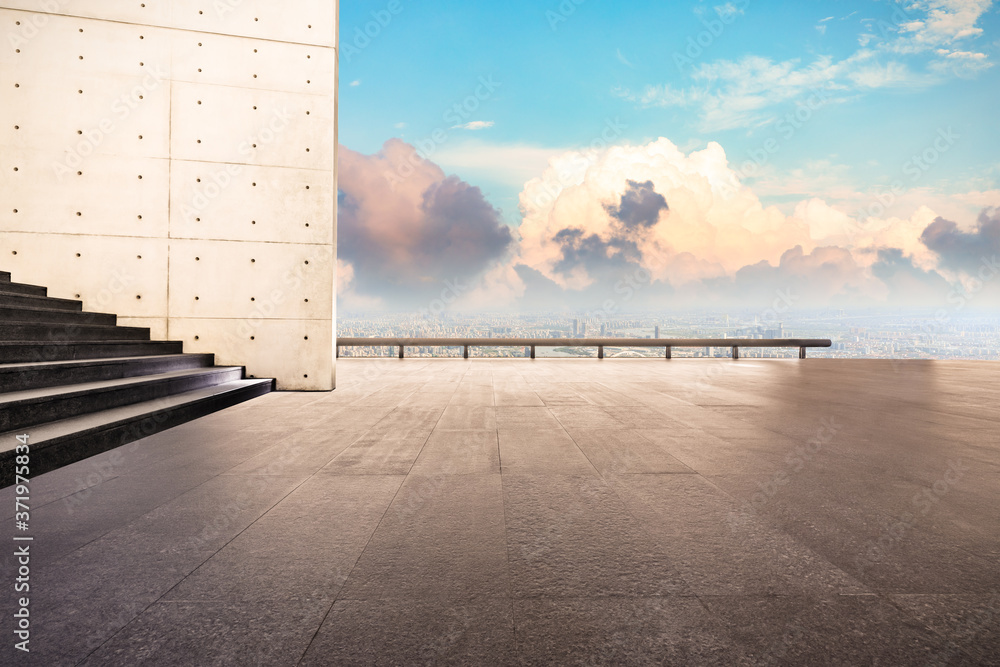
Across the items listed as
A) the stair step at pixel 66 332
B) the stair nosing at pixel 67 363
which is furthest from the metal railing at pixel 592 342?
the stair nosing at pixel 67 363

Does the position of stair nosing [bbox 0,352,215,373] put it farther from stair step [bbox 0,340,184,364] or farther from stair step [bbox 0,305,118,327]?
stair step [bbox 0,305,118,327]

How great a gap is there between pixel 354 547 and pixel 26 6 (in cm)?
1130

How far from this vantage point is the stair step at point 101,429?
3.80m

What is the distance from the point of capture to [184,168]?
8.44m

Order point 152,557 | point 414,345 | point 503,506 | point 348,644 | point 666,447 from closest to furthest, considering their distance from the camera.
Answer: point 348,644 → point 152,557 → point 503,506 → point 666,447 → point 414,345

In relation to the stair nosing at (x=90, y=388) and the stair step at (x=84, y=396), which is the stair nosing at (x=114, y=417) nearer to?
the stair step at (x=84, y=396)

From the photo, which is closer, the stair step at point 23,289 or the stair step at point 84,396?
the stair step at point 84,396

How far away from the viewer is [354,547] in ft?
8.09

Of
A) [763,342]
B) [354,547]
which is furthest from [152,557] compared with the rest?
[763,342]

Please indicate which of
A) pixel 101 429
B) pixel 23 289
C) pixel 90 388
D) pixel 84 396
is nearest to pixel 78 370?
pixel 90 388

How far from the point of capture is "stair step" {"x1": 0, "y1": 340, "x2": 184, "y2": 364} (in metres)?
5.30

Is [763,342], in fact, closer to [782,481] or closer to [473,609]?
[782,481]

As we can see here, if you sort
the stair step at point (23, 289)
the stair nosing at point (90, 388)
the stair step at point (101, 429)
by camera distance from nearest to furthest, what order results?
the stair step at point (101, 429) → the stair nosing at point (90, 388) → the stair step at point (23, 289)

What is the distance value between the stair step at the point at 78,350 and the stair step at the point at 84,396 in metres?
0.64
